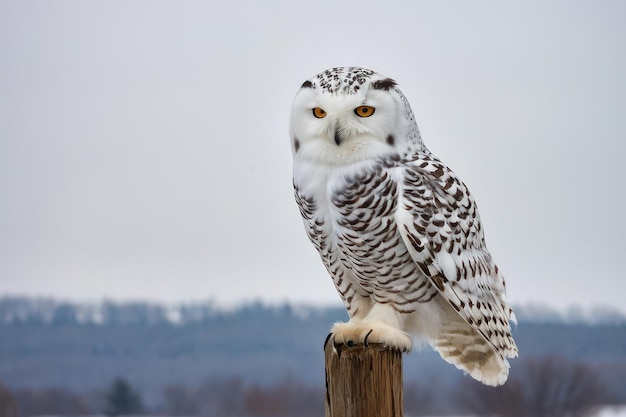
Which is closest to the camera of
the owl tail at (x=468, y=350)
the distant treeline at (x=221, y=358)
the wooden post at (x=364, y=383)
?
the wooden post at (x=364, y=383)

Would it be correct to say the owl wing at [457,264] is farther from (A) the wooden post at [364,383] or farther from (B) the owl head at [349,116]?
(A) the wooden post at [364,383]

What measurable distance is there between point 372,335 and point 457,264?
25 cm

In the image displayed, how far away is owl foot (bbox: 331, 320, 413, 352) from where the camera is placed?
5.24ft

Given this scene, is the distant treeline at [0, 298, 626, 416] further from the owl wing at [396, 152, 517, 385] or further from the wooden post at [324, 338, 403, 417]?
the wooden post at [324, 338, 403, 417]

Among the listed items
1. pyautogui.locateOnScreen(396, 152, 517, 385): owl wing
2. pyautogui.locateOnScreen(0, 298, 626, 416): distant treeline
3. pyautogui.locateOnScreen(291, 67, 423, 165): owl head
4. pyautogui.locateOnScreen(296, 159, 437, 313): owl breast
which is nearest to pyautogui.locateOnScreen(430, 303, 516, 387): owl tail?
pyautogui.locateOnScreen(396, 152, 517, 385): owl wing

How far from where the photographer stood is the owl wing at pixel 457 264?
1583 millimetres

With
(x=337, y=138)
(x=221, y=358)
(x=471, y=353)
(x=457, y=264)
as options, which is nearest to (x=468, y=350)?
(x=471, y=353)

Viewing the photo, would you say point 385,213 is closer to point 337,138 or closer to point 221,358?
point 337,138

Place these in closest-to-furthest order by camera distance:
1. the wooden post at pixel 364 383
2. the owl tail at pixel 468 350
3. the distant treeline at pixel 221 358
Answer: the wooden post at pixel 364 383 < the owl tail at pixel 468 350 < the distant treeline at pixel 221 358

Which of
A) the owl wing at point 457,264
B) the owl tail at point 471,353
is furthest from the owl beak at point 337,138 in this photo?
the owl tail at point 471,353

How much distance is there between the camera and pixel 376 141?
158 centimetres

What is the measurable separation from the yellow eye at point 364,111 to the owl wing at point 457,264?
0.15 metres

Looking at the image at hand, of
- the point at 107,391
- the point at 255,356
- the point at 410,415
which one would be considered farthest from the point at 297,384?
the point at 107,391

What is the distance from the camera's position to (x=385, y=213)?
5.16 ft
